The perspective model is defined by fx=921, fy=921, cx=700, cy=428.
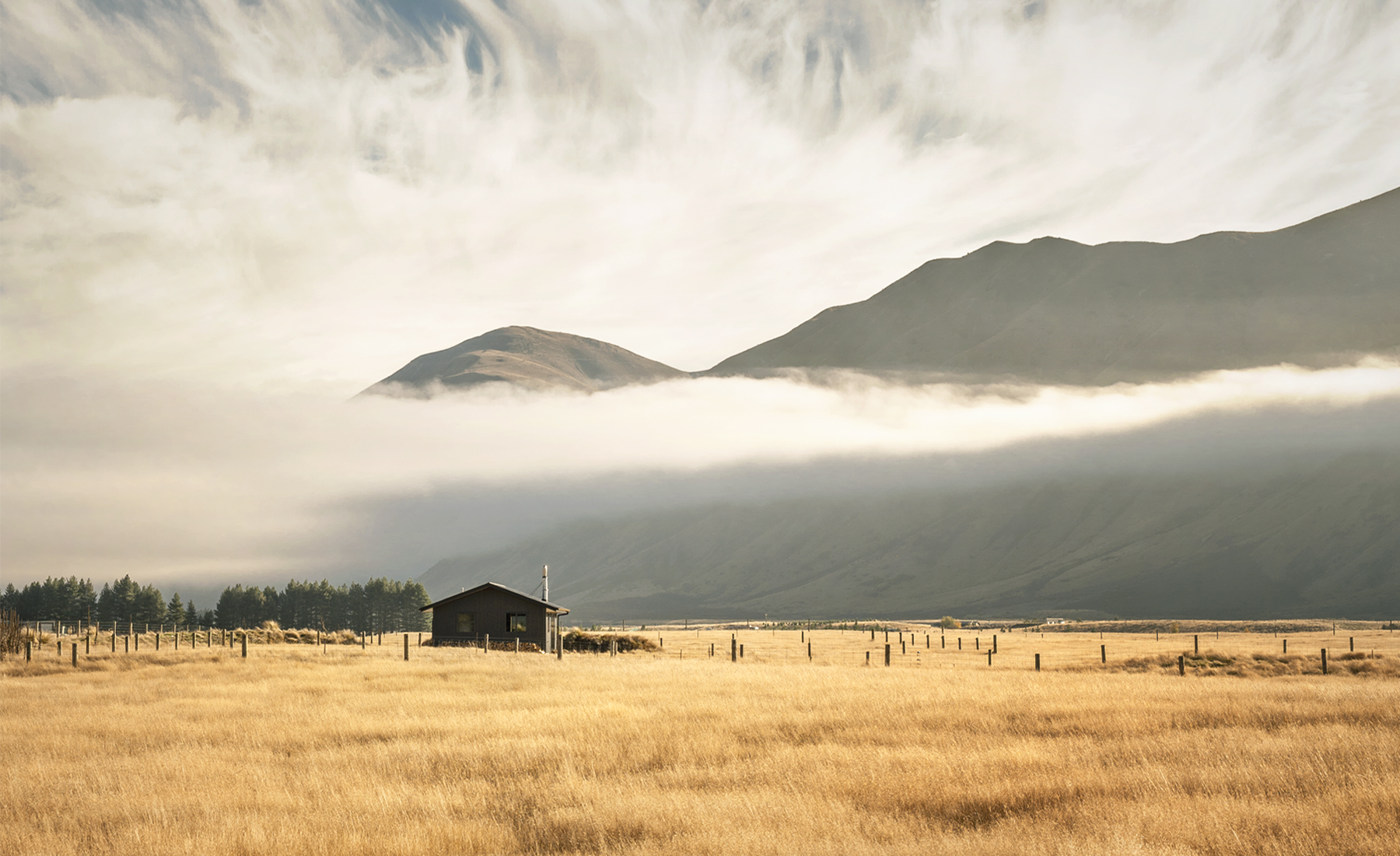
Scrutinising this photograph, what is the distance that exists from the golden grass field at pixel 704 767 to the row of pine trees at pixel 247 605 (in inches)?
4617

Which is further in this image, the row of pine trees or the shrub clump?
the row of pine trees

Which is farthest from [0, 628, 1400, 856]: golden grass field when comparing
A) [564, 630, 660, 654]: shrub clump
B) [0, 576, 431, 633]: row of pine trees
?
[0, 576, 431, 633]: row of pine trees

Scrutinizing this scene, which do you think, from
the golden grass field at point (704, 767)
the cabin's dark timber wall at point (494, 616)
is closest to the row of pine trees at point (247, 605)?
the cabin's dark timber wall at point (494, 616)

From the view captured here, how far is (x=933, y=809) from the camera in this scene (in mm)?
12578

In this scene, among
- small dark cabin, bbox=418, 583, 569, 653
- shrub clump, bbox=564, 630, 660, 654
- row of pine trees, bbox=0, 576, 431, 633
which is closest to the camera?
shrub clump, bbox=564, 630, 660, 654

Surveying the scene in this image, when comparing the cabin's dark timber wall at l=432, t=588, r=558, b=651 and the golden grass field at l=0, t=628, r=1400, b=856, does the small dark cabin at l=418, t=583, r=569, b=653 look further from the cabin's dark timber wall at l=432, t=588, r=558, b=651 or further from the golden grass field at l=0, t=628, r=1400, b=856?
the golden grass field at l=0, t=628, r=1400, b=856

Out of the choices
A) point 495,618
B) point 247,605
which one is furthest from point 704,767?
point 247,605

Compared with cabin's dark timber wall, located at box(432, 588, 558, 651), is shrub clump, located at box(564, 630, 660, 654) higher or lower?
lower

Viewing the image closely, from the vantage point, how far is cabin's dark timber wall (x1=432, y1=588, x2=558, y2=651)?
59094mm

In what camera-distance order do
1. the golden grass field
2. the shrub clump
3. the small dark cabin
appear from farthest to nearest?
the small dark cabin
the shrub clump
the golden grass field

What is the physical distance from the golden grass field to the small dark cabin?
28472 mm

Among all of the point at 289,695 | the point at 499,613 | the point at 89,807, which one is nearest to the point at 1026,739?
the point at 89,807

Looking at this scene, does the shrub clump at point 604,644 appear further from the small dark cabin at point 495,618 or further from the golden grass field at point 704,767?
the golden grass field at point 704,767

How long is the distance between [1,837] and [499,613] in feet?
161
